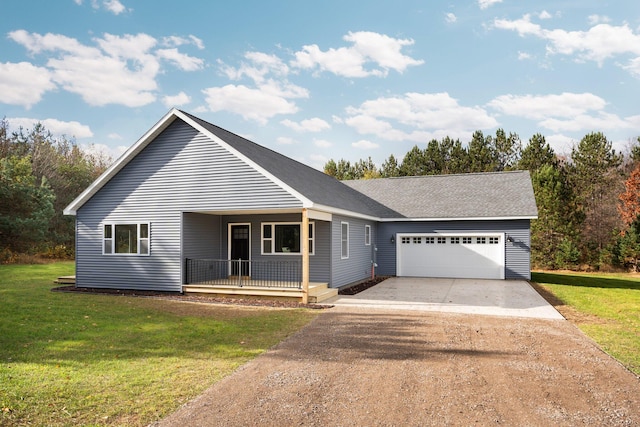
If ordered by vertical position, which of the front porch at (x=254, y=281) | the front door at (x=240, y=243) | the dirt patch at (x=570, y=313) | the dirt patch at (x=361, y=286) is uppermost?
the front door at (x=240, y=243)

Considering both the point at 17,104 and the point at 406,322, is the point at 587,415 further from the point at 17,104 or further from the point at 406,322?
the point at 17,104

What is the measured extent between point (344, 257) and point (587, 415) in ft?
37.6

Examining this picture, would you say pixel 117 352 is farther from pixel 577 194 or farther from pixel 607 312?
pixel 577 194

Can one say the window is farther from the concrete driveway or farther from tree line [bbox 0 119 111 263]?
tree line [bbox 0 119 111 263]

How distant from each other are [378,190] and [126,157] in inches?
546

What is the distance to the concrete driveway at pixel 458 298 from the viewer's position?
11.2 metres

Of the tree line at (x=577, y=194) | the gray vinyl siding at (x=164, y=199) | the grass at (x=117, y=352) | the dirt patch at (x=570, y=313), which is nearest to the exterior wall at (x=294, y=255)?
the gray vinyl siding at (x=164, y=199)

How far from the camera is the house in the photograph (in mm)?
13492

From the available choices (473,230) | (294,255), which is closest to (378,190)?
(473,230)

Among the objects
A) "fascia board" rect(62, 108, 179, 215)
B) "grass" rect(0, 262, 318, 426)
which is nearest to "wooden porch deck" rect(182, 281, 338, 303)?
"grass" rect(0, 262, 318, 426)

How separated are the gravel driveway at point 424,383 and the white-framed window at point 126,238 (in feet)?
28.3

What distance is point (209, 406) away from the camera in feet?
15.6

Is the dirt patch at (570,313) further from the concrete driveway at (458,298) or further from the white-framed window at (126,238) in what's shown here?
the white-framed window at (126,238)

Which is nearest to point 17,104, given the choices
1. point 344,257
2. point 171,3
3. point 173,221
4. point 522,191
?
point 171,3
